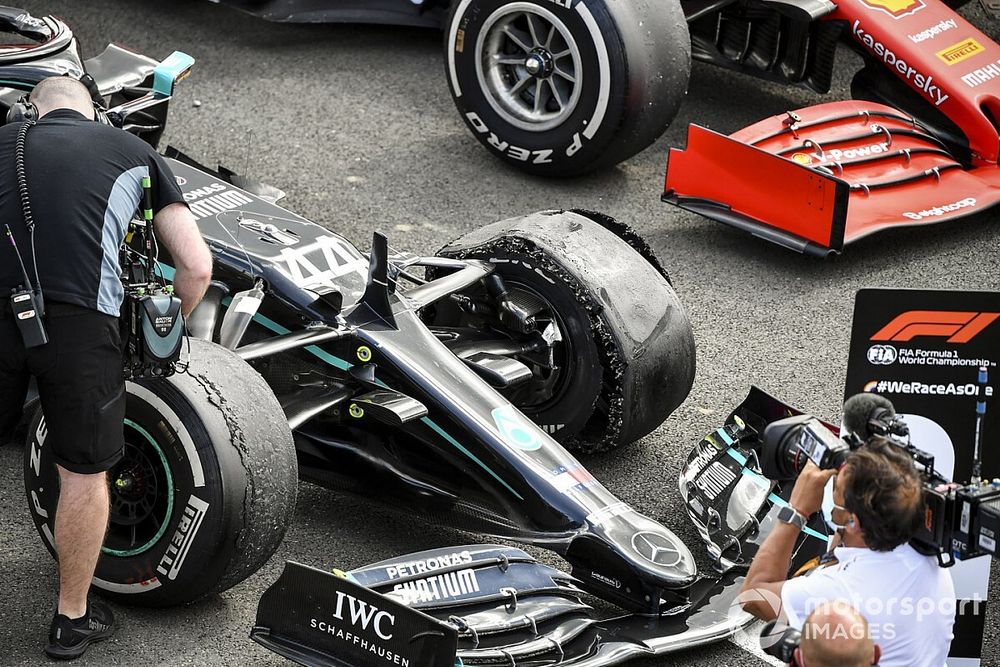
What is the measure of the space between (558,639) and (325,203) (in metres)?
3.81

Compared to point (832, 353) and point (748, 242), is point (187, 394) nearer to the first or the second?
point (832, 353)

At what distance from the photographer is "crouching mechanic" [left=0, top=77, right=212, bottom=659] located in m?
4.09

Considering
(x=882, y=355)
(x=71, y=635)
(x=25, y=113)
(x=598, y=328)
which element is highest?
(x=25, y=113)

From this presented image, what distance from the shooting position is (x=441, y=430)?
4.88 metres

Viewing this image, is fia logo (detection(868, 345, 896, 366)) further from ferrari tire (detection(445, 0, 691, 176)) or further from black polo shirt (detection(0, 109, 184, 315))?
ferrari tire (detection(445, 0, 691, 176))

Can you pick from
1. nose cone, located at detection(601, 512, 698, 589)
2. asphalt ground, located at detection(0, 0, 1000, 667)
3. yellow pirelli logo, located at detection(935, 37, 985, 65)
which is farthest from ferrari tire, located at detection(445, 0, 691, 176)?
nose cone, located at detection(601, 512, 698, 589)

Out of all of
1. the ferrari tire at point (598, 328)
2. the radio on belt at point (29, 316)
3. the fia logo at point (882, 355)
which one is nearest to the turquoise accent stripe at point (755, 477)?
the ferrari tire at point (598, 328)

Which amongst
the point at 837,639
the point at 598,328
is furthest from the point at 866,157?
the point at 837,639

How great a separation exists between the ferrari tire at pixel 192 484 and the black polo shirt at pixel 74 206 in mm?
383

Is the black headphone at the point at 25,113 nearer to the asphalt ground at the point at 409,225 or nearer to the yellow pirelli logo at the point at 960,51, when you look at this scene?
the asphalt ground at the point at 409,225

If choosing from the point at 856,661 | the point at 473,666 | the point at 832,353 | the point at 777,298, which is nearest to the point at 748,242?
the point at 777,298

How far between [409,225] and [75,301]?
11.3 ft

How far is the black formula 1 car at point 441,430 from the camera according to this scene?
4.29 metres

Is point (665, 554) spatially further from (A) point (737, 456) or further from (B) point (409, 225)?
(B) point (409, 225)
